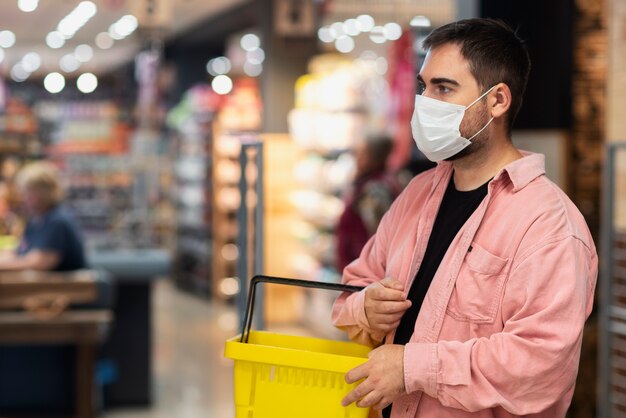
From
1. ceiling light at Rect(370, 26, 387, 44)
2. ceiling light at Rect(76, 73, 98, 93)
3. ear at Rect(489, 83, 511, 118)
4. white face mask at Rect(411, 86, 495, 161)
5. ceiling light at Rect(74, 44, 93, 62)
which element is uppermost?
ceiling light at Rect(74, 44, 93, 62)

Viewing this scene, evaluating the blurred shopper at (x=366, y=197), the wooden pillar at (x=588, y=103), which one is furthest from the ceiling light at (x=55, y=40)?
the wooden pillar at (x=588, y=103)

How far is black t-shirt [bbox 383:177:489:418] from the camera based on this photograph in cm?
229

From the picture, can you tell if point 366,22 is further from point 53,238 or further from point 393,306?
point 393,306

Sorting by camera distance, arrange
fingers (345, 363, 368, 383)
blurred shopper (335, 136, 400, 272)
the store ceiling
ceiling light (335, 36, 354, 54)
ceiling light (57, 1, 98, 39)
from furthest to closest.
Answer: ceiling light (57, 1, 98, 39) < ceiling light (335, 36, 354, 54) < the store ceiling < blurred shopper (335, 136, 400, 272) < fingers (345, 363, 368, 383)

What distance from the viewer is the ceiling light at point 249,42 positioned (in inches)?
578

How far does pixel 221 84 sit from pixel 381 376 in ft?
47.7

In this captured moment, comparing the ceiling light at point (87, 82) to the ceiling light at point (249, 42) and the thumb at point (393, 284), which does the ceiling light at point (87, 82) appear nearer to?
the ceiling light at point (249, 42)

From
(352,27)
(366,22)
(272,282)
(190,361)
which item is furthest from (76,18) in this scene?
(272,282)

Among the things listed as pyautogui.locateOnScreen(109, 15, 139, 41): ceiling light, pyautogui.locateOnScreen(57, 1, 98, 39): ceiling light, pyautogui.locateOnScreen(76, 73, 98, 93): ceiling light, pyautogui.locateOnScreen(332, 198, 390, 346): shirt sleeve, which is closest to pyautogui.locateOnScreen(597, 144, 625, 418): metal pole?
pyautogui.locateOnScreen(332, 198, 390, 346): shirt sleeve

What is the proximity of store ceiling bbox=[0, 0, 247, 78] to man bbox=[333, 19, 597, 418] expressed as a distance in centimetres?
597

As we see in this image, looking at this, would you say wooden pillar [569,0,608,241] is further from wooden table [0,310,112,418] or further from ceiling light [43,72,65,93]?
ceiling light [43,72,65,93]

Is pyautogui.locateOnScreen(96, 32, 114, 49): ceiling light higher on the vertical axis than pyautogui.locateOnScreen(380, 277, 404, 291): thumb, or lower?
higher

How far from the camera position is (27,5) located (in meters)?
12.3

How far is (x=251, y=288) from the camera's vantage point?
2.38 metres
